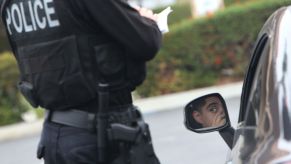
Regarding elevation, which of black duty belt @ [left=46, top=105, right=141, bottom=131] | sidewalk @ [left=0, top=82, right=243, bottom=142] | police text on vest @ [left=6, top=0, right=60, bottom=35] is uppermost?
police text on vest @ [left=6, top=0, right=60, bottom=35]

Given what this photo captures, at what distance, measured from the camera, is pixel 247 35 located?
1522 centimetres

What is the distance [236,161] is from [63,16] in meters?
1.05

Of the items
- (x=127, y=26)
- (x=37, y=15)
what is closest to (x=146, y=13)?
(x=127, y=26)

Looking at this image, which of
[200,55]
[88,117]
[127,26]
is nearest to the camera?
[127,26]

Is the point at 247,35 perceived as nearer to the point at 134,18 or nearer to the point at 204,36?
the point at 204,36

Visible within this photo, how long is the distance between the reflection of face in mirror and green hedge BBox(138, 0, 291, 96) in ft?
37.9

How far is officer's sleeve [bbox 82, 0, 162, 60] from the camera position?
300 centimetres

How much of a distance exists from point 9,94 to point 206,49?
4.12 m

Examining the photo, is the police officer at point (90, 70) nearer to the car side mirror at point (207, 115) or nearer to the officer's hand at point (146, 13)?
the officer's hand at point (146, 13)

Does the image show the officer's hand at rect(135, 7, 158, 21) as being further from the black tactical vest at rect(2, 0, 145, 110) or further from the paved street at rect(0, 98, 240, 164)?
the paved street at rect(0, 98, 240, 164)

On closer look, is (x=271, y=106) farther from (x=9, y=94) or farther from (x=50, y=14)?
(x=9, y=94)

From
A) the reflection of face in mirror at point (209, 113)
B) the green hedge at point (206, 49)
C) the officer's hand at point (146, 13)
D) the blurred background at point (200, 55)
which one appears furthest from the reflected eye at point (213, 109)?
the green hedge at point (206, 49)

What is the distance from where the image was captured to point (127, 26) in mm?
3025

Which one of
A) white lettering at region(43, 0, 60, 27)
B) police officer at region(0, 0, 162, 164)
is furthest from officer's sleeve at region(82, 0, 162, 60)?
white lettering at region(43, 0, 60, 27)
